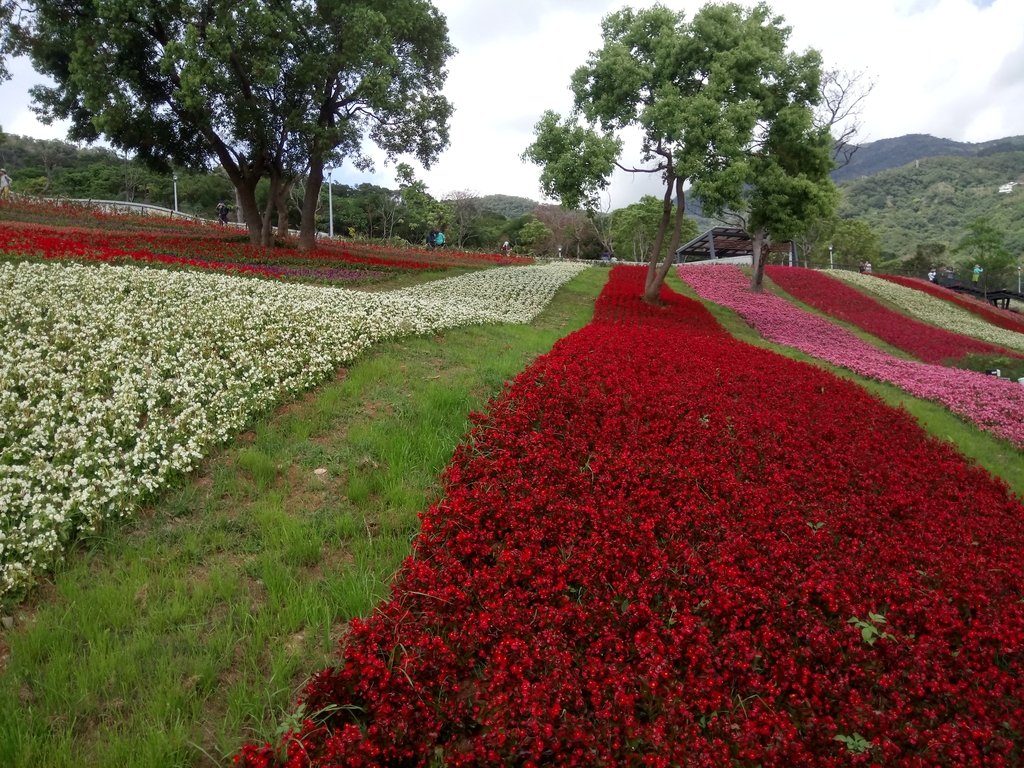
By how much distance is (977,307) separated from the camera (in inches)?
1270

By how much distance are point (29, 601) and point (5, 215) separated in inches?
1024

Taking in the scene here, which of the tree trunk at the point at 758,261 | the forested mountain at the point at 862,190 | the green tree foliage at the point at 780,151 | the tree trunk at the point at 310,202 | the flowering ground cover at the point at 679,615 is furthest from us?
the forested mountain at the point at 862,190

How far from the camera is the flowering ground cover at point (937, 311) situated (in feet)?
80.0

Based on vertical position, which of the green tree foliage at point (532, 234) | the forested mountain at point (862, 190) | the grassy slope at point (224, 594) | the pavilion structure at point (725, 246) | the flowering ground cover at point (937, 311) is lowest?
the grassy slope at point (224, 594)

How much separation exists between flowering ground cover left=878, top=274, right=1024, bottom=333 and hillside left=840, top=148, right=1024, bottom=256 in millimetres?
50221

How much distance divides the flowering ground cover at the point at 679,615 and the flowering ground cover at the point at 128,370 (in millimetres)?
2309

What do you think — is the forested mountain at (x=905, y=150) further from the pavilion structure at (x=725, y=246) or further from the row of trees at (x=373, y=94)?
the row of trees at (x=373, y=94)

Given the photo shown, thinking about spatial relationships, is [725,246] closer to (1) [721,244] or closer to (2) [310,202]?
(1) [721,244]

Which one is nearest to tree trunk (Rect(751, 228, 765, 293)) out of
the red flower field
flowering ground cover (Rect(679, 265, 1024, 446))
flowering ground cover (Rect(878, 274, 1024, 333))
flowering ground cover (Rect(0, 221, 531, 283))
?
flowering ground cover (Rect(679, 265, 1024, 446))

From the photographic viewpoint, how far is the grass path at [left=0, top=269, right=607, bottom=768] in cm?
258

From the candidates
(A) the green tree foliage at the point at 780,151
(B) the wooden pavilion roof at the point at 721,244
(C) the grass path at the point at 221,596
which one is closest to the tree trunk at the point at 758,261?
(A) the green tree foliage at the point at 780,151

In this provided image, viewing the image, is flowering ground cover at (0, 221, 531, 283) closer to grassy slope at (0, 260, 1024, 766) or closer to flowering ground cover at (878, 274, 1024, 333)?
grassy slope at (0, 260, 1024, 766)

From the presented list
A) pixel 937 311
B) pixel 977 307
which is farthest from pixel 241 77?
pixel 977 307

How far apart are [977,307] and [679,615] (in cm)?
3889
